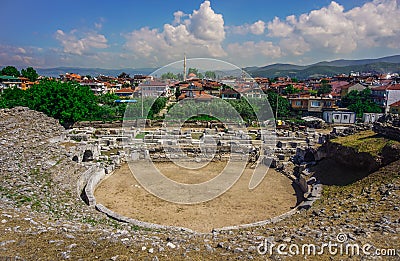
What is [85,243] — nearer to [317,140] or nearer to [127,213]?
[127,213]

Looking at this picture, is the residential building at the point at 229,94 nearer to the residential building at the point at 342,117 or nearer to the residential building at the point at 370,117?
the residential building at the point at 342,117

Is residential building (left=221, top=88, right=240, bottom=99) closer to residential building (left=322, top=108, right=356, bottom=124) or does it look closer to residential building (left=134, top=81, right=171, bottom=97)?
residential building (left=134, top=81, right=171, bottom=97)

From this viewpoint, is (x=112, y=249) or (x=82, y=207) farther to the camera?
(x=82, y=207)

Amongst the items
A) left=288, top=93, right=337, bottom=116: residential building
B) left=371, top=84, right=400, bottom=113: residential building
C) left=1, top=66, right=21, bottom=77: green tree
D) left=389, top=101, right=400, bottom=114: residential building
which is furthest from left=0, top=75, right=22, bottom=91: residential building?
left=371, top=84, right=400, bottom=113: residential building

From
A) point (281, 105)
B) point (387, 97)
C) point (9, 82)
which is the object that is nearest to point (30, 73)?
point (9, 82)

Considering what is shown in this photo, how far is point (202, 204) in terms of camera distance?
521 inches

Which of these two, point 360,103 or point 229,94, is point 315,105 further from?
point 229,94

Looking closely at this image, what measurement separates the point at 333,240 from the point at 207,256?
3404 millimetres

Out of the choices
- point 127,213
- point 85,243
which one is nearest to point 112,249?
point 85,243

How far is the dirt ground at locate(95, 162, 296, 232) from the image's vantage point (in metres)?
11.7

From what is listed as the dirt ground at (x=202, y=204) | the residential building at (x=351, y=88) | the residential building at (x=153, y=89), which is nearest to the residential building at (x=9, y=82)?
the residential building at (x=153, y=89)

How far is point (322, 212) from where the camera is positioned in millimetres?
10086

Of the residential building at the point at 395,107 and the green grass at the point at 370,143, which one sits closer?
the green grass at the point at 370,143

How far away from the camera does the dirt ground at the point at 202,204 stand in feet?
38.5
